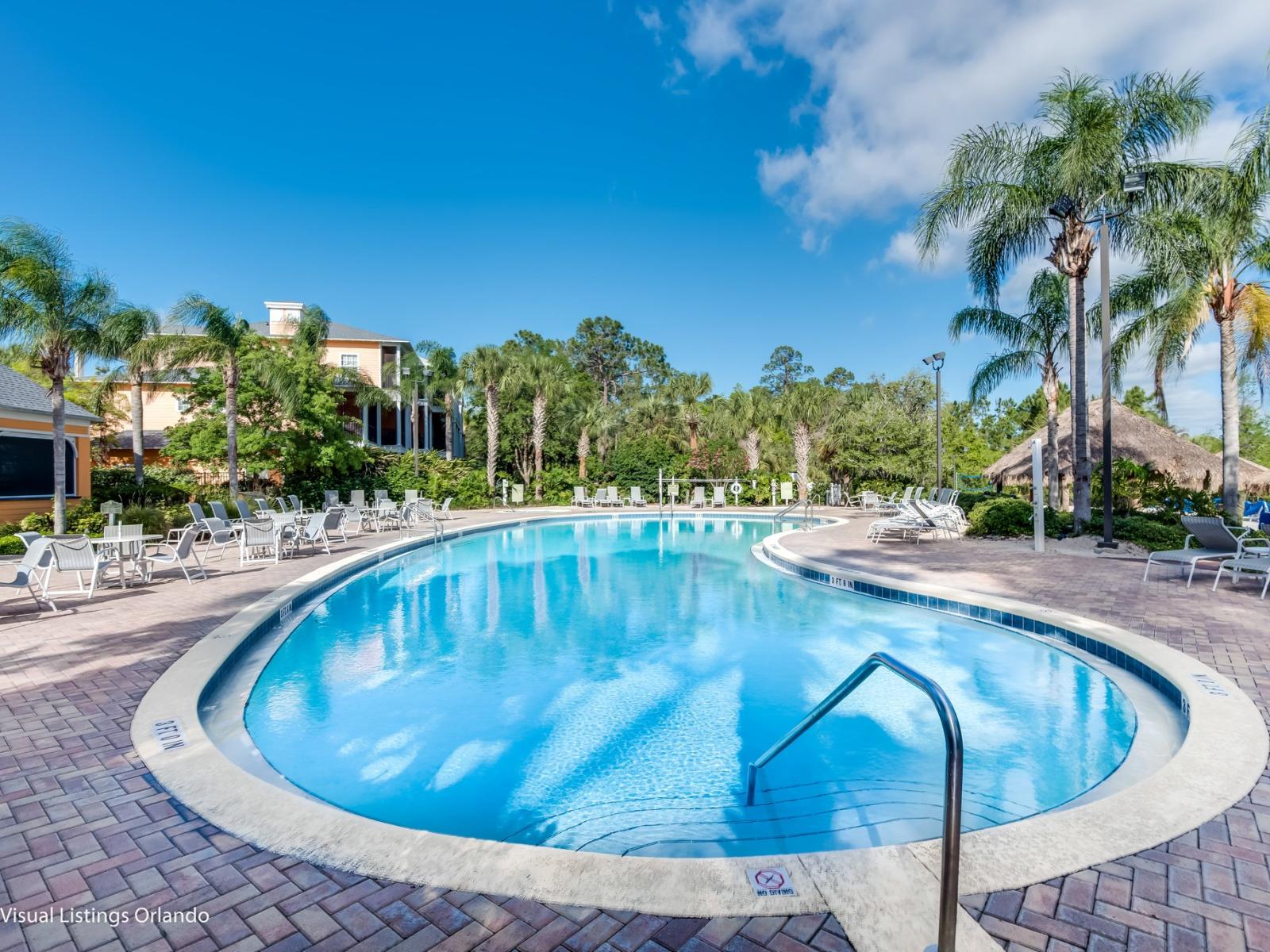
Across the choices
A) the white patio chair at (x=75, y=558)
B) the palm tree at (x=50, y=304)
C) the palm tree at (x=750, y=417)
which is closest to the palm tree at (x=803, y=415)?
the palm tree at (x=750, y=417)

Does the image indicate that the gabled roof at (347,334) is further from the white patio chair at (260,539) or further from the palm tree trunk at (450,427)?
the white patio chair at (260,539)

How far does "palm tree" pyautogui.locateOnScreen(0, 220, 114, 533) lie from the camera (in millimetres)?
12953

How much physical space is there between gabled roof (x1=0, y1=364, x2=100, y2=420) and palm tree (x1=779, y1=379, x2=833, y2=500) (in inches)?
927

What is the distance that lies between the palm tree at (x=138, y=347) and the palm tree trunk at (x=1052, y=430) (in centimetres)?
2413

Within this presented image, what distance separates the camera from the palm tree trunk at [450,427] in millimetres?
29273

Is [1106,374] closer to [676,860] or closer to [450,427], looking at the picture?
[676,860]

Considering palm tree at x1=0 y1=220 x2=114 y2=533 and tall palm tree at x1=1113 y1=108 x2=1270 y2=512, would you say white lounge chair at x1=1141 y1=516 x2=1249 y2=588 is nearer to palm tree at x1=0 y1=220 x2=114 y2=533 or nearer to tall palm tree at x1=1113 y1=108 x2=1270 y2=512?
tall palm tree at x1=1113 y1=108 x2=1270 y2=512

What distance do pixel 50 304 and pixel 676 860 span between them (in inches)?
679

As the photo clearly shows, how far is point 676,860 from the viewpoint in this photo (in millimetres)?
2488

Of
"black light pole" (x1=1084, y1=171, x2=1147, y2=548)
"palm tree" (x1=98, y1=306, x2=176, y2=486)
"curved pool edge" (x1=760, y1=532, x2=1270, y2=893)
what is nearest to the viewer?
"curved pool edge" (x1=760, y1=532, x2=1270, y2=893)

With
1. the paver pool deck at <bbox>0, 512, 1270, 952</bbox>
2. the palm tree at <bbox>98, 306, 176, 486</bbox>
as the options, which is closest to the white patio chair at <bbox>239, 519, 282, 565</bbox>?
the palm tree at <bbox>98, 306, 176, 486</bbox>

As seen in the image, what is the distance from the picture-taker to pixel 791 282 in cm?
3797

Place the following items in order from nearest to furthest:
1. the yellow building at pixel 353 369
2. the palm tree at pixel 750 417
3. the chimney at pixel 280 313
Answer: the palm tree at pixel 750 417, the yellow building at pixel 353 369, the chimney at pixel 280 313

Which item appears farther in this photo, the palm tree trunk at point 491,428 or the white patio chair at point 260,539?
the palm tree trunk at point 491,428
